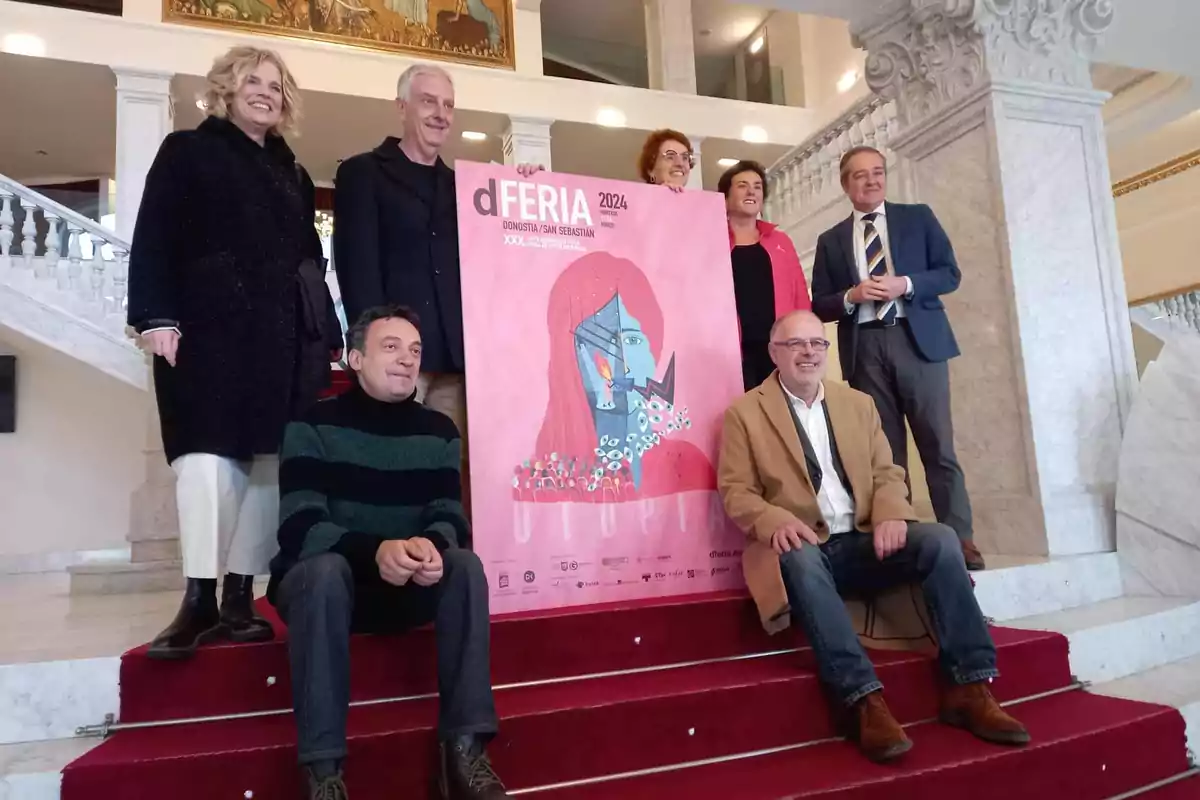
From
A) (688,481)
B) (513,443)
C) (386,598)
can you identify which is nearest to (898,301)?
(688,481)

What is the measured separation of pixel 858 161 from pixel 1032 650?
1888 millimetres

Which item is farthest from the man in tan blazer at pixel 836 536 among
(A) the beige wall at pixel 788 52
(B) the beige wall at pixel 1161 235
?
(A) the beige wall at pixel 788 52

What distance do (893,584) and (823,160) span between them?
6193 mm

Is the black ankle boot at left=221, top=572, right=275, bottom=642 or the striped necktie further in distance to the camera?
the striped necktie

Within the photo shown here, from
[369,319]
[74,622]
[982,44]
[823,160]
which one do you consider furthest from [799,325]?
[823,160]

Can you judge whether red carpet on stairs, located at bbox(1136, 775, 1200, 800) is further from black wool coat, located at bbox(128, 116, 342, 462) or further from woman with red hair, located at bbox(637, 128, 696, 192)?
black wool coat, located at bbox(128, 116, 342, 462)

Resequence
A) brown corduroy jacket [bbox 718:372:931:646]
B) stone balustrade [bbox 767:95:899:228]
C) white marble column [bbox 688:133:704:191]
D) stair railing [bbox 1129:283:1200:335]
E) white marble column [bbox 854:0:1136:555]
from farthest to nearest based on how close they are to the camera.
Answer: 1. white marble column [bbox 688:133:704:191]
2. stair railing [bbox 1129:283:1200:335]
3. stone balustrade [bbox 767:95:899:228]
4. white marble column [bbox 854:0:1136:555]
5. brown corduroy jacket [bbox 718:372:931:646]

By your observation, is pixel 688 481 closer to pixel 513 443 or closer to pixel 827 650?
pixel 513 443

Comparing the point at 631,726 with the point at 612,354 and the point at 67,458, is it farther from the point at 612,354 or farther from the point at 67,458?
the point at 67,458

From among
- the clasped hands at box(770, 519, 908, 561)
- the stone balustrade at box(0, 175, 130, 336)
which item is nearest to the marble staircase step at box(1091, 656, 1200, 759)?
the clasped hands at box(770, 519, 908, 561)

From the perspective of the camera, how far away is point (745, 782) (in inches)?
80.1

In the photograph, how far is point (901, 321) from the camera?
3.34 m

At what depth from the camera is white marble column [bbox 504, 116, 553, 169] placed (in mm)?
10055

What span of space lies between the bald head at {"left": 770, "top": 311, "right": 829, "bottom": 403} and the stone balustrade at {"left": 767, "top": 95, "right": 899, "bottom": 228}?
439 centimetres
